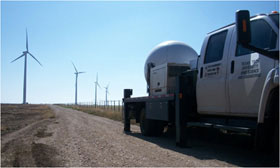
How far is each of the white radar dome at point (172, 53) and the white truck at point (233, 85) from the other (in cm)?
126

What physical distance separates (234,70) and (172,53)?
16.6 feet

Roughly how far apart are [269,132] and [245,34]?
1.58 m

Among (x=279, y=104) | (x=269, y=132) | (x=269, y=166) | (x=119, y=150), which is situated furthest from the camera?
(x=119, y=150)

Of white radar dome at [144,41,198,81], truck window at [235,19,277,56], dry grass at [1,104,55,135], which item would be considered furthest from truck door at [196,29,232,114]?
dry grass at [1,104,55,135]

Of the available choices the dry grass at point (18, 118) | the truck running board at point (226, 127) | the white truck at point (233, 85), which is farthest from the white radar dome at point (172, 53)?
the dry grass at point (18, 118)

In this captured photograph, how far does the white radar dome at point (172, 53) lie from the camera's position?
34.1ft

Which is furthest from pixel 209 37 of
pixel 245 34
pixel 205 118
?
pixel 245 34

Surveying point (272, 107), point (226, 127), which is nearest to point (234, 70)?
point (226, 127)

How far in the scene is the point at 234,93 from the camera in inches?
217

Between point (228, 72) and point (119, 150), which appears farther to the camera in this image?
point (119, 150)

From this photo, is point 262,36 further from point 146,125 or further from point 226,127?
point 146,125

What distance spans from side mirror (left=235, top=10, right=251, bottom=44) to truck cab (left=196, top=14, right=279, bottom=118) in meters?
0.80

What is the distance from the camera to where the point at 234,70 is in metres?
5.54

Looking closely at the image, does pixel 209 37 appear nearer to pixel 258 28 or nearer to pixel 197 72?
pixel 197 72
